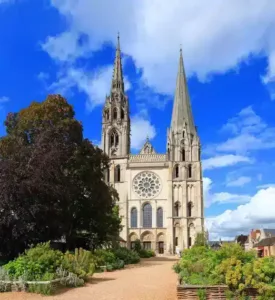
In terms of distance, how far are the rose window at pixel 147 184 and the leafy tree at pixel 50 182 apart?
111 ft

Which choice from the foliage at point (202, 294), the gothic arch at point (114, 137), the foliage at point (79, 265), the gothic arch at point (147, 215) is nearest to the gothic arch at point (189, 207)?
the gothic arch at point (147, 215)

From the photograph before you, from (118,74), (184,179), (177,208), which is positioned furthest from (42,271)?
(118,74)

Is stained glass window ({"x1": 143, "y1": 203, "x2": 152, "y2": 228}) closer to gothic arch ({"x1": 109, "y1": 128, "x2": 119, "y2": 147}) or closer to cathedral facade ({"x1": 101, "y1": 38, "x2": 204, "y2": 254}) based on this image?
cathedral facade ({"x1": 101, "y1": 38, "x2": 204, "y2": 254})

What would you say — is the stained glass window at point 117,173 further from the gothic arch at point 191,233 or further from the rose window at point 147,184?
the gothic arch at point 191,233

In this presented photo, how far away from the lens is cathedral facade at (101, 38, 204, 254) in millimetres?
63594

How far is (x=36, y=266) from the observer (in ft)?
42.0

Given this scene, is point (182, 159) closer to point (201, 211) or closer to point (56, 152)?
point (201, 211)

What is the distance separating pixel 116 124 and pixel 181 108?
1246 cm

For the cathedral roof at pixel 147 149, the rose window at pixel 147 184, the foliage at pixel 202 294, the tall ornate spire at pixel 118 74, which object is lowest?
the foliage at pixel 202 294

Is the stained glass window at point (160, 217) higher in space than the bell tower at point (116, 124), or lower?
lower

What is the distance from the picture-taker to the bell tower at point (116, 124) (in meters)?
68.3

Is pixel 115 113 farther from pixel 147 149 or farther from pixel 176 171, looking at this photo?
pixel 176 171

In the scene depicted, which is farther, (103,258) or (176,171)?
(176,171)

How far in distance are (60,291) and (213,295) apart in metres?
4.71
